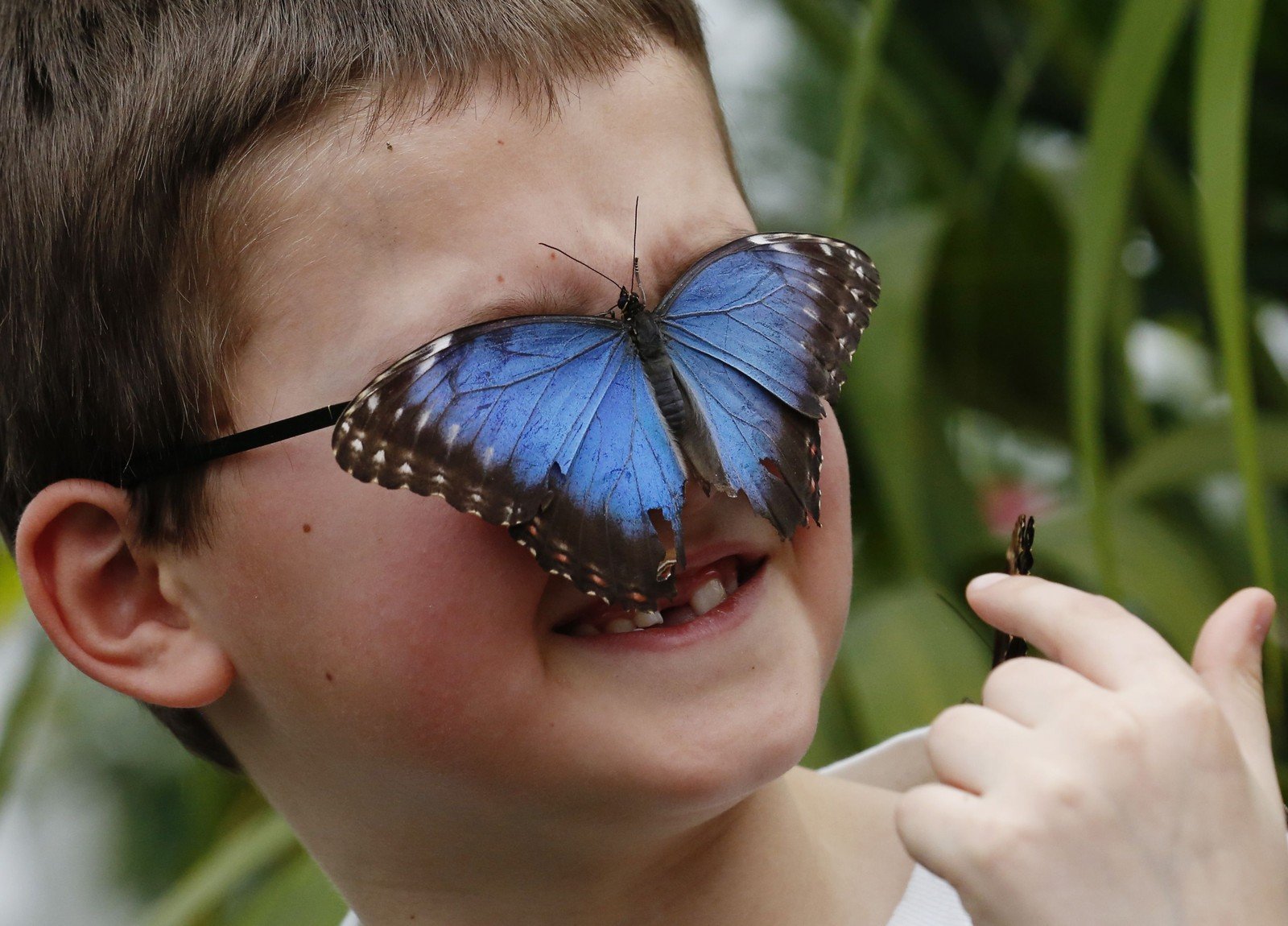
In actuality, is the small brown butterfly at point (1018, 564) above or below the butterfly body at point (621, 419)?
below

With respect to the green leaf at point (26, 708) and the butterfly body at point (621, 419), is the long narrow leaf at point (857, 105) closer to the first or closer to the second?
the butterfly body at point (621, 419)

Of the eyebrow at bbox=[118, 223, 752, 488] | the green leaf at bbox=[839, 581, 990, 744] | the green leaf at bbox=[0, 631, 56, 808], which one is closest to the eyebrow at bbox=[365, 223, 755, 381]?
the eyebrow at bbox=[118, 223, 752, 488]

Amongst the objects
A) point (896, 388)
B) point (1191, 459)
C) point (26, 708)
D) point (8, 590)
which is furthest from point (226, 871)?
point (1191, 459)

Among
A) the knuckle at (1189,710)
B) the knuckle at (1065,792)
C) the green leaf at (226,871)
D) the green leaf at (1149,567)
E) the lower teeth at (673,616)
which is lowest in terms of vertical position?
the green leaf at (226,871)

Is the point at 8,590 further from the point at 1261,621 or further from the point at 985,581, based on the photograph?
the point at 1261,621

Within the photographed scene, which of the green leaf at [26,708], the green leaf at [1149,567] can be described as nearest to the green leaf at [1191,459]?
the green leaf at [1149,567]

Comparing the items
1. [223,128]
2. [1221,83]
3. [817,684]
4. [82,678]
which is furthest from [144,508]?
[82,678]

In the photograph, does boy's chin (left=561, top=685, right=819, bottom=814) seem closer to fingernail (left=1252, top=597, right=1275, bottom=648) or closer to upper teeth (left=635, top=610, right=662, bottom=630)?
upper teeth (left=635, top=610, right=662, bottom=630)
